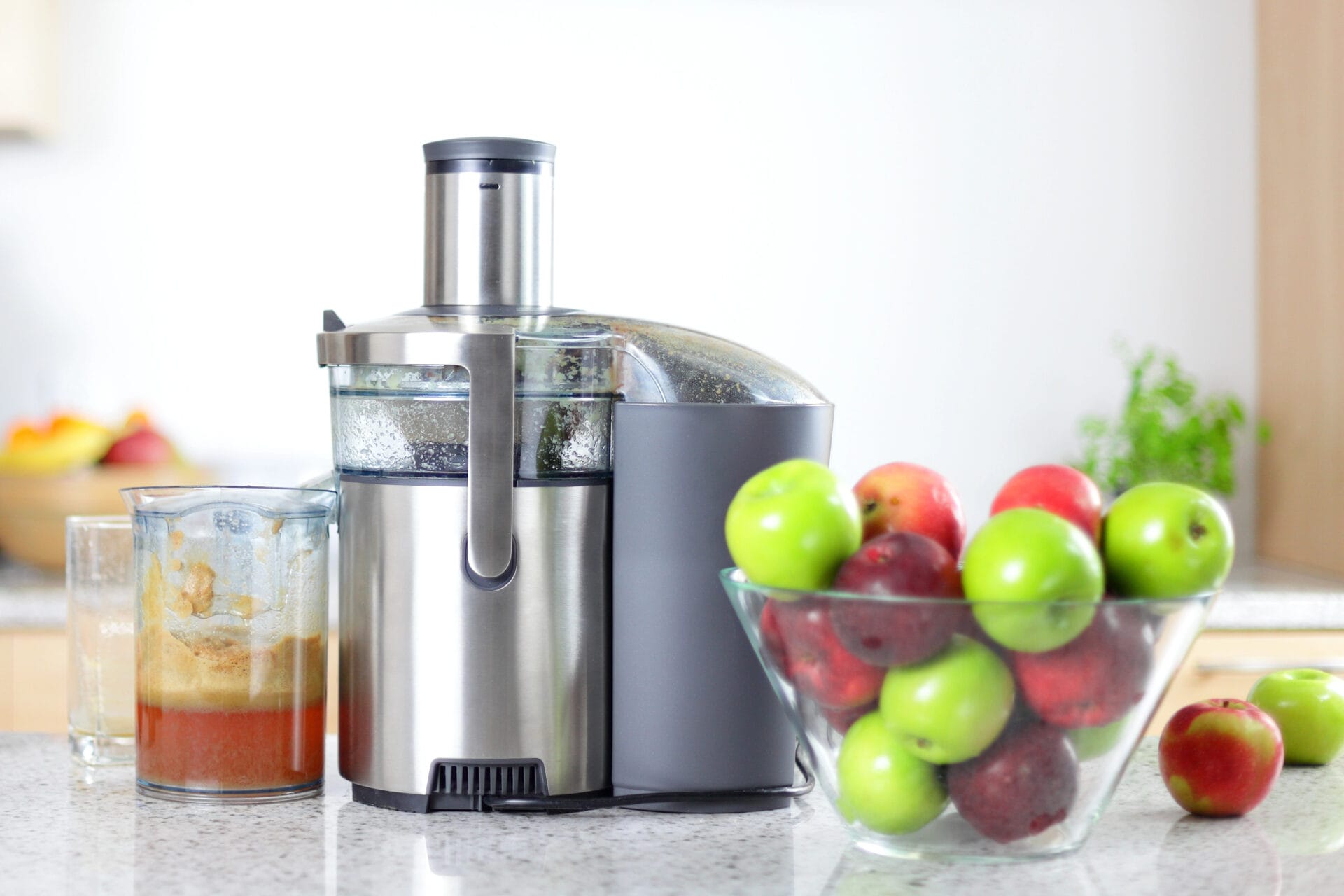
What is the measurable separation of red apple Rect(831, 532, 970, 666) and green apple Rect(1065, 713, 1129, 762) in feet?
0.29

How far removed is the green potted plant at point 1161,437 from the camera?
7.86 feet

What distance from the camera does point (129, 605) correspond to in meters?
0.94

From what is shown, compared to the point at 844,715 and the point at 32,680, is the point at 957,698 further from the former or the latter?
the point at 32,680

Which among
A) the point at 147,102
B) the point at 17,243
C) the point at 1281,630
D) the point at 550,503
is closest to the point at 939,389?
the point at 1281,630

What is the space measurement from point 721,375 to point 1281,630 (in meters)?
1.46

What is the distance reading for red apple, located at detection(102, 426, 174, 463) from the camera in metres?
2.24

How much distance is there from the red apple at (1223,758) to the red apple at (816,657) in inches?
9.8

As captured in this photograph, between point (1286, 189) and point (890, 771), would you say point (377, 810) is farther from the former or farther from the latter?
point (1286, 189)

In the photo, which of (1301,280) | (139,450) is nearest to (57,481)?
(139,450)

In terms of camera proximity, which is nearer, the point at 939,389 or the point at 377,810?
the point at 377,810

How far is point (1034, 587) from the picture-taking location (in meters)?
0.65

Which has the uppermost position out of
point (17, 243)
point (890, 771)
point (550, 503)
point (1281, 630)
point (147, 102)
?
point (147, 102)

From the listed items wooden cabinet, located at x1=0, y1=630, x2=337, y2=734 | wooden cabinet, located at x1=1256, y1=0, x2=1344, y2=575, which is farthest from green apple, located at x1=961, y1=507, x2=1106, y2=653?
wooden cabinet, located at x1=1256, y1=0, x2=1344, y2=575

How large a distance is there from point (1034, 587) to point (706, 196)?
6.40ft
